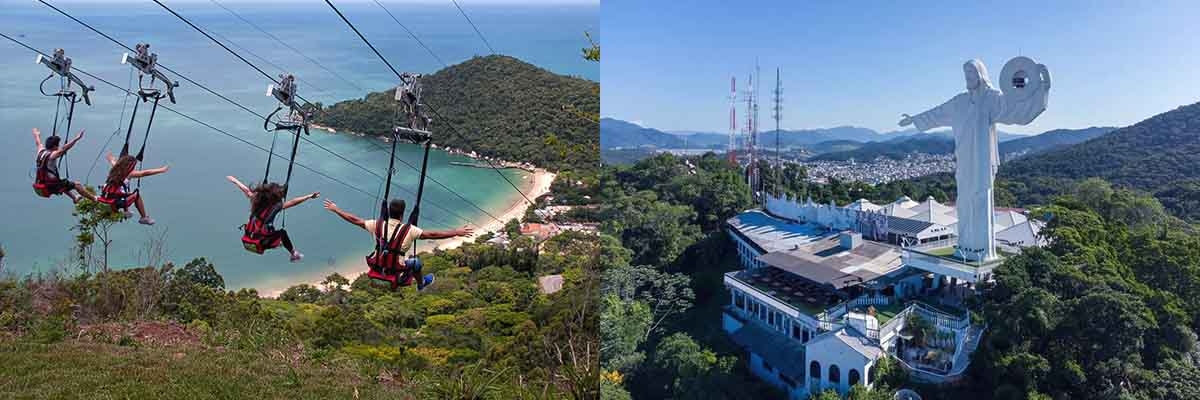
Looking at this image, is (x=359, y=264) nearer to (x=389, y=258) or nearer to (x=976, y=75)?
(x=389, y=258)

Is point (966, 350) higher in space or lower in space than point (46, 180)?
lower

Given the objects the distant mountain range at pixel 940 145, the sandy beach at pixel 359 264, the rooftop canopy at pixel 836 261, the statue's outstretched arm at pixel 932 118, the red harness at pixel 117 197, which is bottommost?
the sandy beach at pixel 359 264

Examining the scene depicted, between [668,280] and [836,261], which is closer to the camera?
[836,261]

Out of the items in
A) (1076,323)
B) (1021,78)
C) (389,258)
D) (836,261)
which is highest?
(1021,78)

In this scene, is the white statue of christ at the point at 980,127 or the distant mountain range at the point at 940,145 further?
the distant mountain range at the point at 940,145

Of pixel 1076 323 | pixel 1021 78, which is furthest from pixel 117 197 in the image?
pixel 1076 323

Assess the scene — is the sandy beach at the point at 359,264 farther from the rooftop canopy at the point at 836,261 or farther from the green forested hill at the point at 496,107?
the rooftop canopy at the point at 836,261

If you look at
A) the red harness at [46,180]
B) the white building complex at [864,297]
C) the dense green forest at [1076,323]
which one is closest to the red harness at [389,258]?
the dense green forest at [1076,323]
